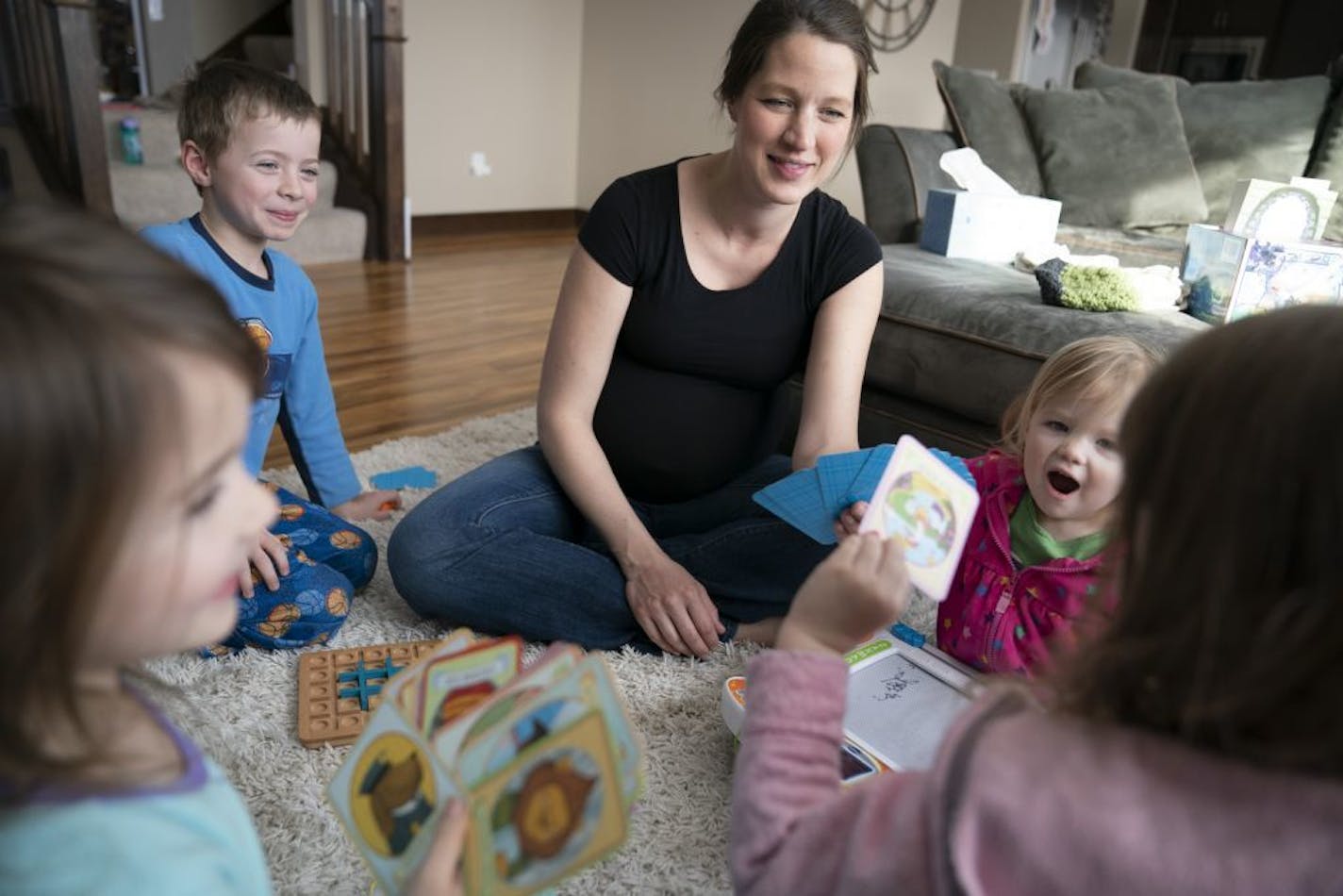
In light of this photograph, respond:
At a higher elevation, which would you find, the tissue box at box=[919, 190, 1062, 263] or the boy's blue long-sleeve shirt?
the tissue box at box=[919, 190, 1062, 263]

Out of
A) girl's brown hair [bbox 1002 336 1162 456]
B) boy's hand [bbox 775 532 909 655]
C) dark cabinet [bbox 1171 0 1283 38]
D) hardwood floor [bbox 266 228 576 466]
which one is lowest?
hardwood floor [bbox 266 228 576 466]

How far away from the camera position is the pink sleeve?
0.49 meters

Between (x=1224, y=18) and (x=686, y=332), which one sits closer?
(x=686, y=332)

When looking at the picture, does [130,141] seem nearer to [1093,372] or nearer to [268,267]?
[268,267]

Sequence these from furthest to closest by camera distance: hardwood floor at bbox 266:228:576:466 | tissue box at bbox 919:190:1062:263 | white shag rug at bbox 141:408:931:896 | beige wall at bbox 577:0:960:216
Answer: beige wall at bbox 577:0:960:216 < hardwood floor at bbox 266:228:576:466 < tissue box at bbox 919:190:1062:263 < white shag rug at bbox 141:408:931:896

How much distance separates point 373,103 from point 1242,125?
3295mm

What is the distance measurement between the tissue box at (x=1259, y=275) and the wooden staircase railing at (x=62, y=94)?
2.76 meters

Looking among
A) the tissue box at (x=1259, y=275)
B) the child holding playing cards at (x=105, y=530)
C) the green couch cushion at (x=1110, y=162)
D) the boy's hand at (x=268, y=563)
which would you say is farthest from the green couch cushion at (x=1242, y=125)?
the child holding playing cards at (x=105, y=530)

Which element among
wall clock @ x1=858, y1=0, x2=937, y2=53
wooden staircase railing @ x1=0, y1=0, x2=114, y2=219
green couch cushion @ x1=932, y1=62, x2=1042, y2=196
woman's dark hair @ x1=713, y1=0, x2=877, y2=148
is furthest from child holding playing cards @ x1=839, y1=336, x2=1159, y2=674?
wall clock @ x1=858, y1=0, x2=937, y2=53

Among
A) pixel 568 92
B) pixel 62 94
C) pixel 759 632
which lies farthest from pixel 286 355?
pixel 568 92

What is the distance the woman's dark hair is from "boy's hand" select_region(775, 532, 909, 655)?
82 cm

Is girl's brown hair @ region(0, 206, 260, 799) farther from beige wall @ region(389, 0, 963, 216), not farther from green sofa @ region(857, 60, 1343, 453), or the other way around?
beige wall @ region(389, 0, 963, 216)

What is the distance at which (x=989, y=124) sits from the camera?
→ 270 centimetres

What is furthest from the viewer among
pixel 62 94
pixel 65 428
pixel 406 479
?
pixel 62 94
